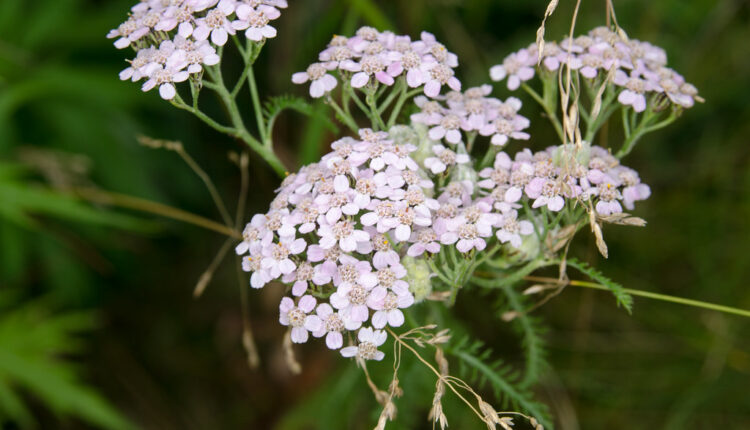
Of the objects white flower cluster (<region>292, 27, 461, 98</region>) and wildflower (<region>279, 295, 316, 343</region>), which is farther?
white flower cluster (<region>292, 27, 461, 98</region>)

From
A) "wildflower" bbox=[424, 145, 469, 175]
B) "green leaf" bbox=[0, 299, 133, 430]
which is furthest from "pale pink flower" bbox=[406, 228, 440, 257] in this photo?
"green leaf" bbox=[0, 299, 133, 430]

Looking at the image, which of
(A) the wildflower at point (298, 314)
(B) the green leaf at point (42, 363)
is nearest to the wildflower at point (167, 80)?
(A) the wildflower at point (298, 314)

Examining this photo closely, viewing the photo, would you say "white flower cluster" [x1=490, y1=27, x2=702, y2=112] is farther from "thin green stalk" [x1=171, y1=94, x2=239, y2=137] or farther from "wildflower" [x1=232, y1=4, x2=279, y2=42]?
"thin green stalk" [x1=171, y1=94, x2=239, y2=137]

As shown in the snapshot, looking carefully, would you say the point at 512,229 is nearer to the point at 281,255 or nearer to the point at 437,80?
the point at 437,80

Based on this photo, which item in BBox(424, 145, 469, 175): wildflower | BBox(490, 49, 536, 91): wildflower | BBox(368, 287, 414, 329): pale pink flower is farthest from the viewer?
BBox(490, 49, 536, 91): wildflower

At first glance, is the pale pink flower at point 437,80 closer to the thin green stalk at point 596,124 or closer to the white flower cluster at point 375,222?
the white flower cluster at point 375,222

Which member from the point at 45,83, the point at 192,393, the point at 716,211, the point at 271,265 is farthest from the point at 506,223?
the point at 192,393

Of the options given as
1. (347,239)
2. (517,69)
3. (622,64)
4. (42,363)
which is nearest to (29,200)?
(42,363)
